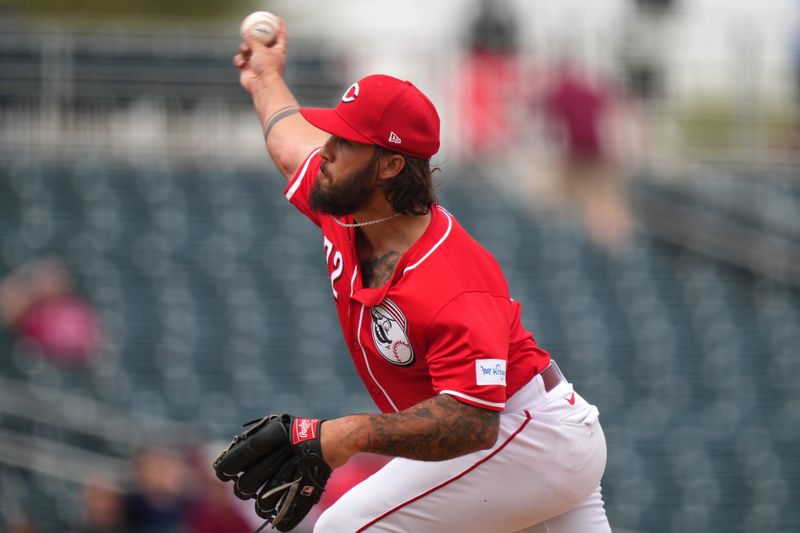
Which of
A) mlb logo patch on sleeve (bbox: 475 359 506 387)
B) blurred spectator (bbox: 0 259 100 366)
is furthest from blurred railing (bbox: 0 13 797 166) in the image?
mlb logo patch on sleeve (bbox: 475 359 506 387)

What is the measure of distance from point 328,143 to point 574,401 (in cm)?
114

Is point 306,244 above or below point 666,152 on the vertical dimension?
below

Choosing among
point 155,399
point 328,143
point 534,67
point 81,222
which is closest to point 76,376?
point 155,399

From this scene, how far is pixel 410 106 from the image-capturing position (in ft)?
12.9

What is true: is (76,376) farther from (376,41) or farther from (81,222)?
(376,41)

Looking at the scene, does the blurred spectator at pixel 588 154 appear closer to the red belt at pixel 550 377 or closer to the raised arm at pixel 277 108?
the raised arm at pixel 277 108

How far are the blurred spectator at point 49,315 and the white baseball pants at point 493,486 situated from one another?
290 inches

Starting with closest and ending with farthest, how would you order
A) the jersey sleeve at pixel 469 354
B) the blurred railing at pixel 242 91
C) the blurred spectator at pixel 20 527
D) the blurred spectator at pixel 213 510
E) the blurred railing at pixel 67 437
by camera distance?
the jersey sleeve at pixel 469 354
the blurred spectator at pixel 213 510
the blurred spectator at pixel 20 527
the blurred railing at pixel 67 437
the blurred railing at pixel 242 91

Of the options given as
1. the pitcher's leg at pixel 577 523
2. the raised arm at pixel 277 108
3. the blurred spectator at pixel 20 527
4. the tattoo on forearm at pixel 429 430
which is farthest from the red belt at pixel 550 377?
the blurred spectator at pixel 20 527

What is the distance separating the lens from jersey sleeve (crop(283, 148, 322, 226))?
4492mm

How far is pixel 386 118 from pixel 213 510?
5414 mm

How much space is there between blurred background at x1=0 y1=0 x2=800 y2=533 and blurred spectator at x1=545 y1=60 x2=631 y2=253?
0.08 feet

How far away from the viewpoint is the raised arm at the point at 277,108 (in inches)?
185

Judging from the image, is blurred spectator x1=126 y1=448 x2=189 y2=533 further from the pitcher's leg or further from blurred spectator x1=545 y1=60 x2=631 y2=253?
the pitcher's leg
